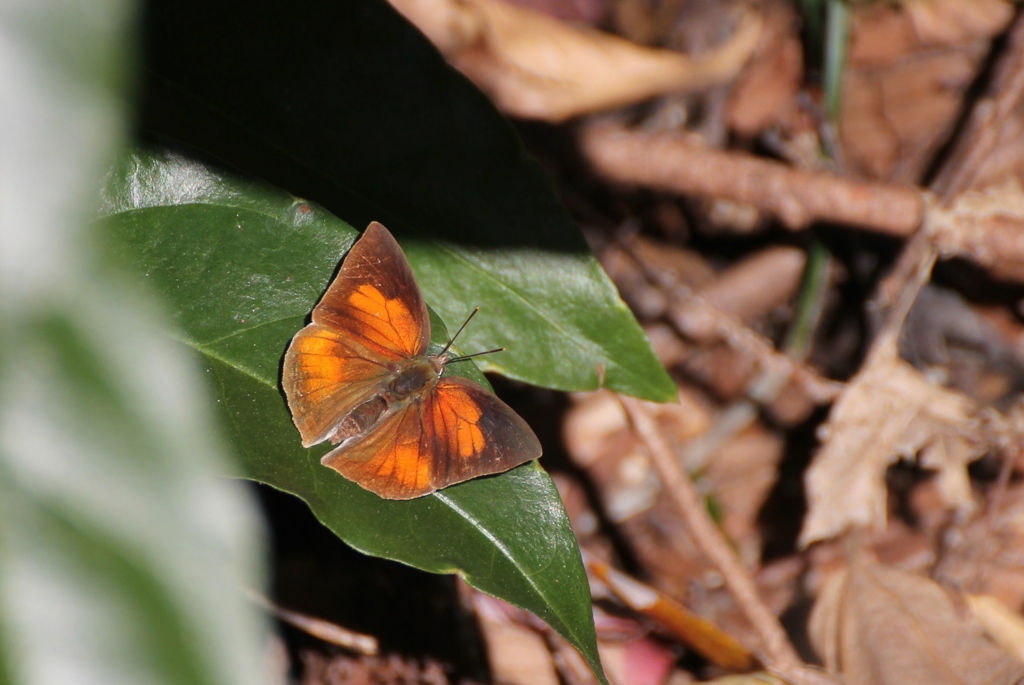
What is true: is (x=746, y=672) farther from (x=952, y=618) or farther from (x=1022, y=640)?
(x=1022, y=640)

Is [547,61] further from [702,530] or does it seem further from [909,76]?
[702,530]

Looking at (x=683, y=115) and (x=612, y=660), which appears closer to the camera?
(x=612, y=660)

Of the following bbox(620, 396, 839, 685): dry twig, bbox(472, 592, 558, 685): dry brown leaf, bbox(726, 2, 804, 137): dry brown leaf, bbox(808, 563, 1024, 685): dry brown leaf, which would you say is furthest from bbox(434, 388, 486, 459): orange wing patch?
bbox(726, 2, 804, 137): dry brown leaf

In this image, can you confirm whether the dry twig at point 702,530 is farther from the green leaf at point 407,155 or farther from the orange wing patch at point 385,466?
the orange wing patch at point 385,466

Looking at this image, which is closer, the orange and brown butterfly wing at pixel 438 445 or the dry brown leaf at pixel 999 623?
the orange and brown butterfly wing at pixel 438 445

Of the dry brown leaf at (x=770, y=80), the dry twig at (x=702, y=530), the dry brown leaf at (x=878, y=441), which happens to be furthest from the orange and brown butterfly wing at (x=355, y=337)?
the dry brown leaf at (x=770, y=80)

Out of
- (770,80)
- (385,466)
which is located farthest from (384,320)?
(770,80)

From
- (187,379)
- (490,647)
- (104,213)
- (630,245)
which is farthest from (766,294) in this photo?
(187,379)
